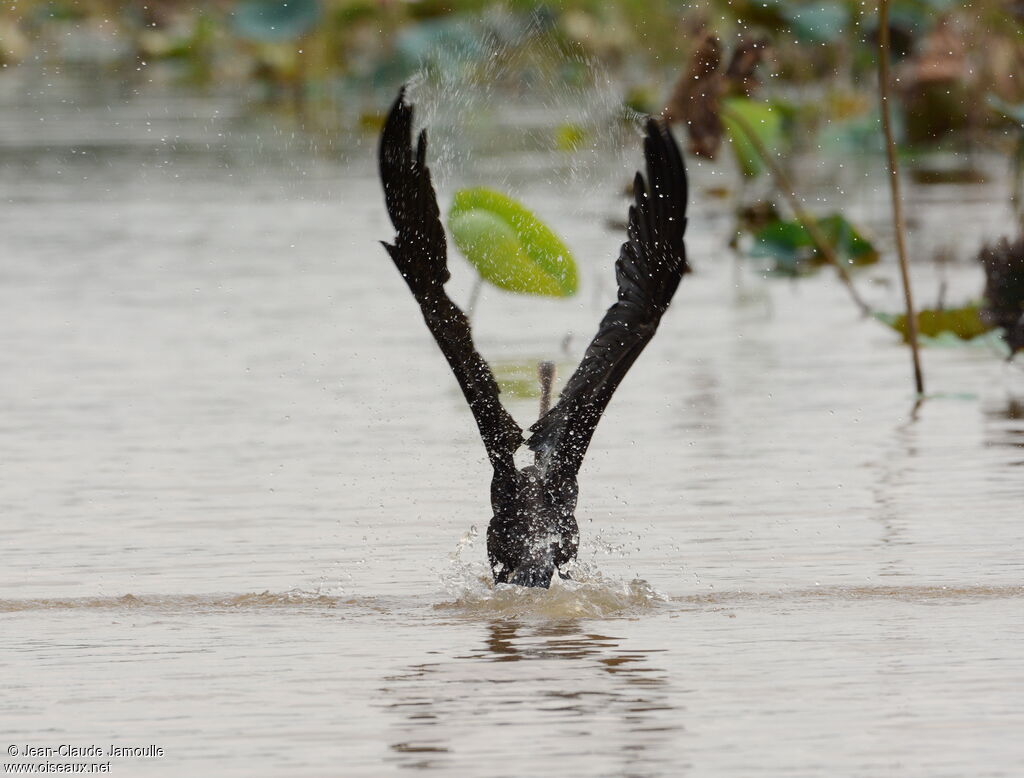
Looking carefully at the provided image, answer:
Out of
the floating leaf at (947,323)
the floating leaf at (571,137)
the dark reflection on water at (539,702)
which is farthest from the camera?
the floating leaf at (571,137)

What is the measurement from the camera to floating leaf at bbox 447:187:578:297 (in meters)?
7.89

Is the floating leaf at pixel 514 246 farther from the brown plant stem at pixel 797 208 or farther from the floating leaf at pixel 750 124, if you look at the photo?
the floating leaf at pixel 750 124

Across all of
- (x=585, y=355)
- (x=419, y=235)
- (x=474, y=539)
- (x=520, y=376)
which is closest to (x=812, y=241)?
(x=520, y=376)

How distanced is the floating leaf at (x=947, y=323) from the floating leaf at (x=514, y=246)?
276cm

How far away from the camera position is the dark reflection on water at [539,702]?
485 centimetres

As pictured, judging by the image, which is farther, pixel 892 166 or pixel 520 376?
pixel 520 376

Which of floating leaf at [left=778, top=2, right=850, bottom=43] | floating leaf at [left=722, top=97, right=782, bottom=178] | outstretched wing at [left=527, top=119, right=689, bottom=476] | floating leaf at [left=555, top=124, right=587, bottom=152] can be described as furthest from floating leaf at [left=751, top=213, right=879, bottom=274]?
outstretched wing at [left=527, top=119, right=689, bottom=476]

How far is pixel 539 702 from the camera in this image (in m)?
5.23

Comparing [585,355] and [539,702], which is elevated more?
[585,355]

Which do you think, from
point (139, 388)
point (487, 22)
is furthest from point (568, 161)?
point (139, 388)

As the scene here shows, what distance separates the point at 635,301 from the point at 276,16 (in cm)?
2071

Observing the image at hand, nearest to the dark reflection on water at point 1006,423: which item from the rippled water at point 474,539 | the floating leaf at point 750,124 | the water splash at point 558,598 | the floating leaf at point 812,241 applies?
the rippled water at point 474,539

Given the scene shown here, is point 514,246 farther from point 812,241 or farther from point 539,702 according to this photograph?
point 812,241

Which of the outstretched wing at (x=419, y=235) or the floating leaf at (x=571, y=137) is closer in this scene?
the outstretched wing at (x=419, y=235)
